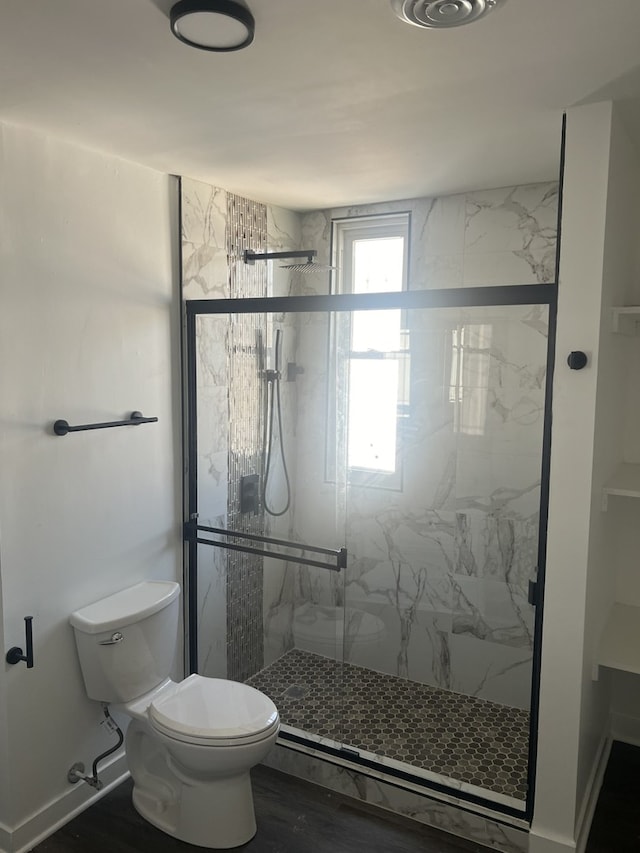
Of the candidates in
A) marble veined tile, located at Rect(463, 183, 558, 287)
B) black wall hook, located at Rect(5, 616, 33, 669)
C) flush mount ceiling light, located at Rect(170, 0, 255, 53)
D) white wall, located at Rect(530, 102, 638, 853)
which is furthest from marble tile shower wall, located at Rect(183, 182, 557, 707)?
flush mount ceiling light, located at Rect(170, 0, 255, 53)

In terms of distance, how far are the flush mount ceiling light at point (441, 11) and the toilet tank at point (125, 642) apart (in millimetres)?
2043

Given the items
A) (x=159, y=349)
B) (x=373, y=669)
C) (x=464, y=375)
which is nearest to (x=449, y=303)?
(x=464, y=375)

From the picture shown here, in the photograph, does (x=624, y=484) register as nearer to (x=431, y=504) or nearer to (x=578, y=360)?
(x=578, y=360)

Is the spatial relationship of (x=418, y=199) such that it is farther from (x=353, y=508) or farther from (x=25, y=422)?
(x=25, y=422)

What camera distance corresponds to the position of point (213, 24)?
138 centimetres

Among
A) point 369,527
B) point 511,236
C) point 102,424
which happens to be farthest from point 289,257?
point 369,527

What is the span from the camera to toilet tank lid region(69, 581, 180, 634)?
→ 7.68 feet

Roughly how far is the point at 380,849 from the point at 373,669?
0.75m

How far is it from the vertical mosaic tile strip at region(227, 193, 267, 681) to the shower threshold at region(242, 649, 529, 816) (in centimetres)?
18

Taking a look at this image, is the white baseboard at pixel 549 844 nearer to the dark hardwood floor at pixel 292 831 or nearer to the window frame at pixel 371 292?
the dark hardwood floor at pixel 292 831

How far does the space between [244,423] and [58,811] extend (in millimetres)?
1617

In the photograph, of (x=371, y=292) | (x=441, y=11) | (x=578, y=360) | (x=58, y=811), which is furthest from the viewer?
(x=371, y=292)

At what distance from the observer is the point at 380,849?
229 centimetres

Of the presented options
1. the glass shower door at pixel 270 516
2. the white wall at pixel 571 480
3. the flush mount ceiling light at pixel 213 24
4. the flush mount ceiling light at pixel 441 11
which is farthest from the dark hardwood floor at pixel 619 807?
the flush mount ceiling light at pixel 213 24
